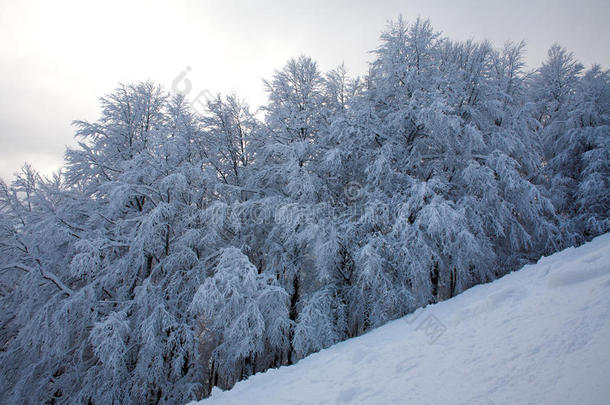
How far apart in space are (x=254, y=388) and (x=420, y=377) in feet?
9.25

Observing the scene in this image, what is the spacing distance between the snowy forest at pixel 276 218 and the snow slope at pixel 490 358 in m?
2.57

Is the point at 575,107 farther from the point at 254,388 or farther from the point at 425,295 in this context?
the point at 254,388

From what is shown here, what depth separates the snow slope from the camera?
7.78 ft

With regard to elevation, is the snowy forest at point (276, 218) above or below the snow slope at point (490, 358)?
above

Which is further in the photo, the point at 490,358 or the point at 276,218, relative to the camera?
the point at 276,218

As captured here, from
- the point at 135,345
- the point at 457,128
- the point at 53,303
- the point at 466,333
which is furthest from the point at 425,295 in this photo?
the point at 53,303

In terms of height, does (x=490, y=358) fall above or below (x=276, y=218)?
below

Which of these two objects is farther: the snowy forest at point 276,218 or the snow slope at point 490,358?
the snowy forest at point 276,218

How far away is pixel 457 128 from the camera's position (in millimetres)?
7738

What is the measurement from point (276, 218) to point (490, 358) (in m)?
5.95

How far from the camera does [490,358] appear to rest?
301 cm

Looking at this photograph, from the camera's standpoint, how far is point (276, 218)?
26.5 feet

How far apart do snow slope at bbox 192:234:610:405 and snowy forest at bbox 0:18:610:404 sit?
2.57m

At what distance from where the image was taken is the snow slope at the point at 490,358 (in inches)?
93.4
